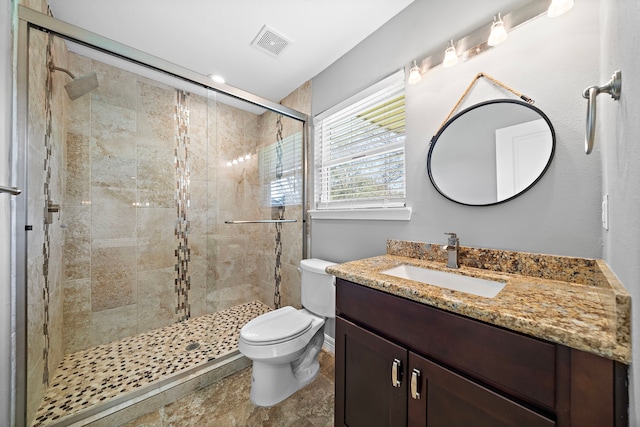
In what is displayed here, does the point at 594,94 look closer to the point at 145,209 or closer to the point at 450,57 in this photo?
the point at 450,57

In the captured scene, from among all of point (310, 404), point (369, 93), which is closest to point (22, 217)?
point (310, 404)

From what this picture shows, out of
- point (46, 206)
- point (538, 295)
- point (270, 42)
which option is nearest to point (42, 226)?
point (46, 206)

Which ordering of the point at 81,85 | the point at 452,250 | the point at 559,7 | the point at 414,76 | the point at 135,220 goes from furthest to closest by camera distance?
the point at 135,220
the point at 81,85
the point at 414,76
the point at 452,250
the point at 559,7

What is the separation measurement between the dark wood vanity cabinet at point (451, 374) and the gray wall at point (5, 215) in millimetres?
1408

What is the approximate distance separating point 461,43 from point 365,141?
736 millimetres

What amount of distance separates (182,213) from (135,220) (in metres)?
0.37

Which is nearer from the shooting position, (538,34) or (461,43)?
(538,34)

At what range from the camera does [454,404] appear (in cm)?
70

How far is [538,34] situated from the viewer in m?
0.99

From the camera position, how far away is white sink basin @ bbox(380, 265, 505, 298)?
3.20 ft

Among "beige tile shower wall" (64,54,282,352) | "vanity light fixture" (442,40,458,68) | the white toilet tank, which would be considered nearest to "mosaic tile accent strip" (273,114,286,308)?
"beige tile shower wall" (64,54,282,352)

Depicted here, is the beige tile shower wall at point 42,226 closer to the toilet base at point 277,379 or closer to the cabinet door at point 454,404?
the toilet base at point 277,379

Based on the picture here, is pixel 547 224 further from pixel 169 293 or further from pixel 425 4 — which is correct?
pixel 169 293

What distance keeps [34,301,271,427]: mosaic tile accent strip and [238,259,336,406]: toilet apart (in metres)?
0.49
